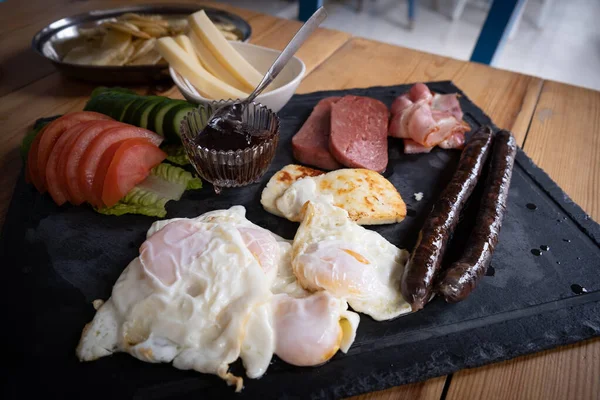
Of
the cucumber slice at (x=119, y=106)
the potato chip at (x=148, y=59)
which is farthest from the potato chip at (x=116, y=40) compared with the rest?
the cucumber slice at (x=119, y=106)

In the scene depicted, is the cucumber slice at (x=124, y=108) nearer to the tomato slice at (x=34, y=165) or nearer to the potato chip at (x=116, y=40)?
the tomato slice at (x=34, y=165)

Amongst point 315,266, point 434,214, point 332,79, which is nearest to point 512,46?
point 332,79

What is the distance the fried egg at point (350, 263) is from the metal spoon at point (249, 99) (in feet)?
2.44

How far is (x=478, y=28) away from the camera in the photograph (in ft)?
28.2

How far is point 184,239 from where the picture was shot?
1833 mm

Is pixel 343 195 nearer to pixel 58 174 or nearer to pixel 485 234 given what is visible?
pixel 485 234

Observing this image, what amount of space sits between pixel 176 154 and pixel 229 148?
0.46 m

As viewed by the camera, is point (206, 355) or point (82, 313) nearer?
point (206, 355)

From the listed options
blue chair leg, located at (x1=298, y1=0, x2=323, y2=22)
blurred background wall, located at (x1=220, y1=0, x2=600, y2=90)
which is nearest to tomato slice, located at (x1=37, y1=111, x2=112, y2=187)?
blue chair leg, located at (x1=298, y1=0, x2=323, y2=22)

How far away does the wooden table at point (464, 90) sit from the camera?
165 centimetres

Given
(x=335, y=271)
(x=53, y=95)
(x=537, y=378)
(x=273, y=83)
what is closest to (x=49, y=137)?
(x=53, y=95)

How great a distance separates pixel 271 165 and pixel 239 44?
1032 millimetres

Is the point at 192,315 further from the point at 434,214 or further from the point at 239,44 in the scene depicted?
the point at 239,44

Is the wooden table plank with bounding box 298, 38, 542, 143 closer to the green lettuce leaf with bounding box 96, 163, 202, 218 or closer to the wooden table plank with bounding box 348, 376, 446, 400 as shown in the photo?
the green lettuce leaf with bounding box 96, 163, 202, 218
